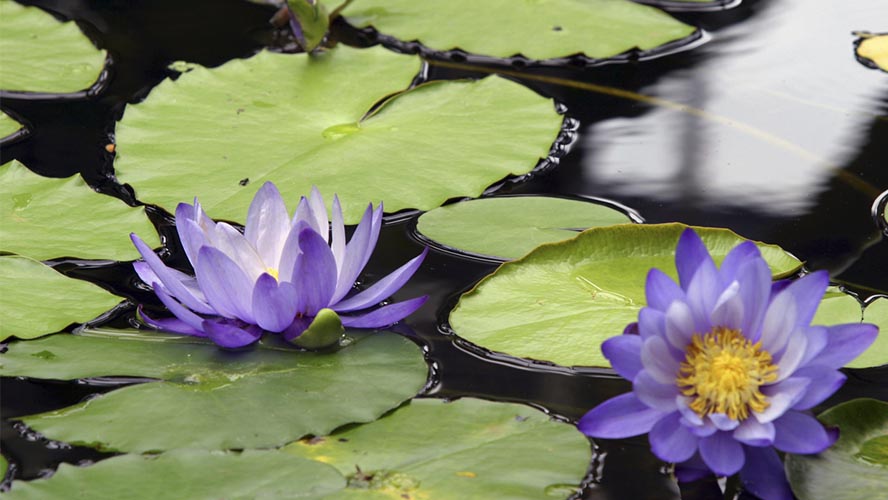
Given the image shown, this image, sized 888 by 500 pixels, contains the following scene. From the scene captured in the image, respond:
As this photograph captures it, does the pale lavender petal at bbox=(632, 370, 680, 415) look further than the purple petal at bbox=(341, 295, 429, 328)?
No

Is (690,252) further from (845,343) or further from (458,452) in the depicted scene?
(458,452)

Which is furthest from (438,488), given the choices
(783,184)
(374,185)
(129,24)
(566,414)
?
(129,24)

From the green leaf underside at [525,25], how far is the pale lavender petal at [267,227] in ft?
3.53

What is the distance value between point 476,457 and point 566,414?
0.16 meters

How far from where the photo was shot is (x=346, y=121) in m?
2.16

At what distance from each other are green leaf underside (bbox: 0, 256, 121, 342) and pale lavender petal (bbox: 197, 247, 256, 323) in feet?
0.68

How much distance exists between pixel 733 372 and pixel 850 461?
0.20 metres

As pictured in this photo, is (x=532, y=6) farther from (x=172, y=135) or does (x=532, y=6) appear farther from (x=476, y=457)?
(x=476, y=457)

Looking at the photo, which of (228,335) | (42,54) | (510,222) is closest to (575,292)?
(510,222)

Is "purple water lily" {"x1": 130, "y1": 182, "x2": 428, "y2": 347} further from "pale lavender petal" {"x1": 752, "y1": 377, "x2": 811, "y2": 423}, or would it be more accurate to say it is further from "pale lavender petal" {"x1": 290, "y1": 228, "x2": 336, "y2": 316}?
"pale lavender petal" {"x1": 752, "y1": 377, "x2": 811, "y2": 423}

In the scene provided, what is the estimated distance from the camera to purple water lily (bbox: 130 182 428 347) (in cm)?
143

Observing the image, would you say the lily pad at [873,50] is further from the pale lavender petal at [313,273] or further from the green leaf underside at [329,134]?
the pale lavender petal at [313,273]

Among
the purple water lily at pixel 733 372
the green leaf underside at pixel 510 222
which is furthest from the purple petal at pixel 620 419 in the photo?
the green leaf underside at pixel 510 222

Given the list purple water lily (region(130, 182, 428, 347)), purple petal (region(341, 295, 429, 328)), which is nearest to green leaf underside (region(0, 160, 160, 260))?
purple water lily (region(130, 182, 428, 347))
